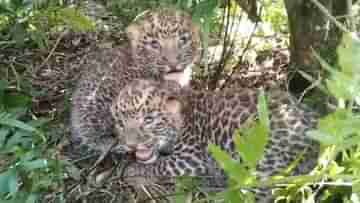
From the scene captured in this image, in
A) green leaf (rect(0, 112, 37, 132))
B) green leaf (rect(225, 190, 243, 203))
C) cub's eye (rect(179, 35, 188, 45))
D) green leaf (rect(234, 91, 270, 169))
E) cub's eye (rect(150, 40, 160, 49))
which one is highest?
cub's eye (rect(179, 35, 188, 45))

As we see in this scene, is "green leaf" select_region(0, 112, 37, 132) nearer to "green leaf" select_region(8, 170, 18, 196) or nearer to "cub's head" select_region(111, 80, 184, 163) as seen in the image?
"green leaf" select_region(8, 170, 18, 196)

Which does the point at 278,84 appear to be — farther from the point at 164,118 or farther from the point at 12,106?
the point at 12,106

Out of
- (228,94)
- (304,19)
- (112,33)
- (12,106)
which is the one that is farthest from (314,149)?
(112,33)

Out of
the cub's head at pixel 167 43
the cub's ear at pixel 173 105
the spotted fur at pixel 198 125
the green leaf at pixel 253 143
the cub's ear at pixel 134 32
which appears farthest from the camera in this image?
the cub's ear at pixel 134 32

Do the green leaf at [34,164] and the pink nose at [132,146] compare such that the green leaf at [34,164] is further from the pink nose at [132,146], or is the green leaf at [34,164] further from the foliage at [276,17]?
the foliage at [276,17]

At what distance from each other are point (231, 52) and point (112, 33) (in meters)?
1.39

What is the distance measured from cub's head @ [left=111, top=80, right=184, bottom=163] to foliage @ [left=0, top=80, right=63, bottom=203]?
51 centimetres

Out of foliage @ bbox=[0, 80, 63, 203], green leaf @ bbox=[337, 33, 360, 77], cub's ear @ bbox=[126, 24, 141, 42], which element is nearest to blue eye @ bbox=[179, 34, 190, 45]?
cub's ear @ bbox=[126, 24, 141, 42]

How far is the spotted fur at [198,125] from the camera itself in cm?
312

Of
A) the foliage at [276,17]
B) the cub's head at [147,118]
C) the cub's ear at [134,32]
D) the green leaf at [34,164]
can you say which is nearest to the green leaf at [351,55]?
the green leaf at [34,164]

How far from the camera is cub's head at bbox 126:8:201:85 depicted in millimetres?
3855

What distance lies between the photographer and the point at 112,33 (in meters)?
5.56

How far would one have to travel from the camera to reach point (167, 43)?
3.87 meters

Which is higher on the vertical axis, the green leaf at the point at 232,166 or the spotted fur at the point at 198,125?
the green leaf at the point at 232,166
